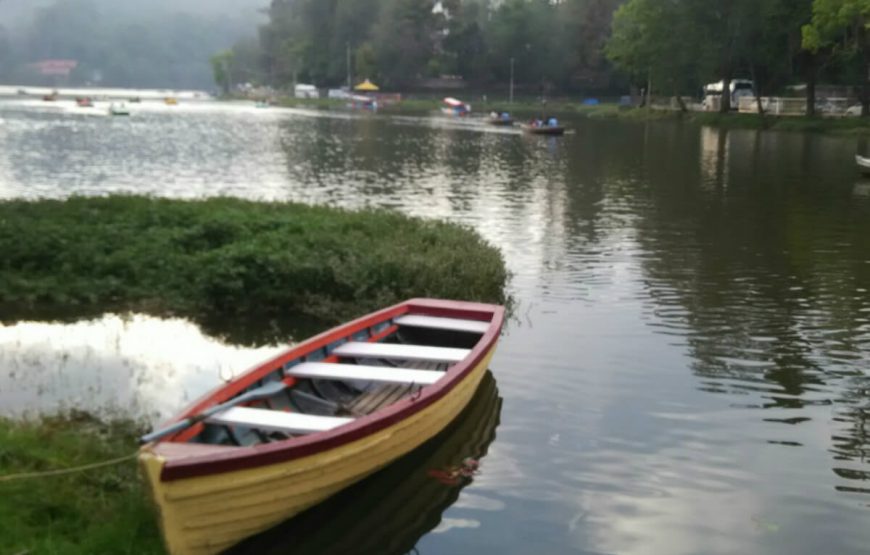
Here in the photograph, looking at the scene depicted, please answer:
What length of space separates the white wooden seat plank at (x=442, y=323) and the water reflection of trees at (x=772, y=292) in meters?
3.21

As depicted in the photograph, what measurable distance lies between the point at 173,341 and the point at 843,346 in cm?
1034

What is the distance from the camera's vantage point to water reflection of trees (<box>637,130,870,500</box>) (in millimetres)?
11914

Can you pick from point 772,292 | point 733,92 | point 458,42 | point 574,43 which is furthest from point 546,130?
point 458,42

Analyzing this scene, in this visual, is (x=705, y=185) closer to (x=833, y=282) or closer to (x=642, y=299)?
(x=833, y=282)

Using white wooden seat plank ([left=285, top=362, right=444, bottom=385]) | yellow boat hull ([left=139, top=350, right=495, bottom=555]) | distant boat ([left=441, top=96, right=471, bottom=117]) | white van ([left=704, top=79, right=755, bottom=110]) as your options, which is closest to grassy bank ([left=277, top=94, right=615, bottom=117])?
distant boat ([left=441, top=96, right=471, bottom=117])

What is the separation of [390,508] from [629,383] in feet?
15.7

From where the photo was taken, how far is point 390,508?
8.75 meters

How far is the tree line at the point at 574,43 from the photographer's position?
246 ft

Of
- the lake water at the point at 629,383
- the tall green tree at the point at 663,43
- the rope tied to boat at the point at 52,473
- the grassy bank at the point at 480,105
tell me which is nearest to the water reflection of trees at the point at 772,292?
the lake water at the point at 629,383

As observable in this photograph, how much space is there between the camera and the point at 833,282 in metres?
18.2

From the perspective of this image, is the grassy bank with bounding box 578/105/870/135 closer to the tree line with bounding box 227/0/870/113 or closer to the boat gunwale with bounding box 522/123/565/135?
the tree line with bounding box 227/0/870/113

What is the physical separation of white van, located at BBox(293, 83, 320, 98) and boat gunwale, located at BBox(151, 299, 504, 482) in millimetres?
150456

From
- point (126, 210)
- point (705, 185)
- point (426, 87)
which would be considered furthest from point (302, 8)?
point (126, 210)

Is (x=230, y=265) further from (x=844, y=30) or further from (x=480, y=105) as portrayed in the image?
(x=480, y=105)
